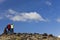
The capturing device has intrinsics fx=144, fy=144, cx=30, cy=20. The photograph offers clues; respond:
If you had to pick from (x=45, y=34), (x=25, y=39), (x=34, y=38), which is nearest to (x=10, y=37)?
(x=25, y=39)

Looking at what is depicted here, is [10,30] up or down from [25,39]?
up

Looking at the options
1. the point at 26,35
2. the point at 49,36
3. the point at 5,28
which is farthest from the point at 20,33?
the point at 49,36

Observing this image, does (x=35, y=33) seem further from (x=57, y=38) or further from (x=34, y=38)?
(x=57, y=38)

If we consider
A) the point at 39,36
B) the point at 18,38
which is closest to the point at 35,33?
the point at 39,36

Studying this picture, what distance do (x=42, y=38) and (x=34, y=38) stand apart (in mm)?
5034

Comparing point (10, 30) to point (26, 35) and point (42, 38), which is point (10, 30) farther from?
point (42, 38)

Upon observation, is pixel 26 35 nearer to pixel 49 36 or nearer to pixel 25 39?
pixel 25 39

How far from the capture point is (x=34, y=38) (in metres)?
90.1

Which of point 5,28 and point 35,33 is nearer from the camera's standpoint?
point 5,28

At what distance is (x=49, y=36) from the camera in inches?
3575

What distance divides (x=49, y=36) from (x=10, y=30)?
24.8m

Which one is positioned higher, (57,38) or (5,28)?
(5,28)

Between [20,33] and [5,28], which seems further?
[20,33]

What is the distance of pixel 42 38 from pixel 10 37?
66.1ft
